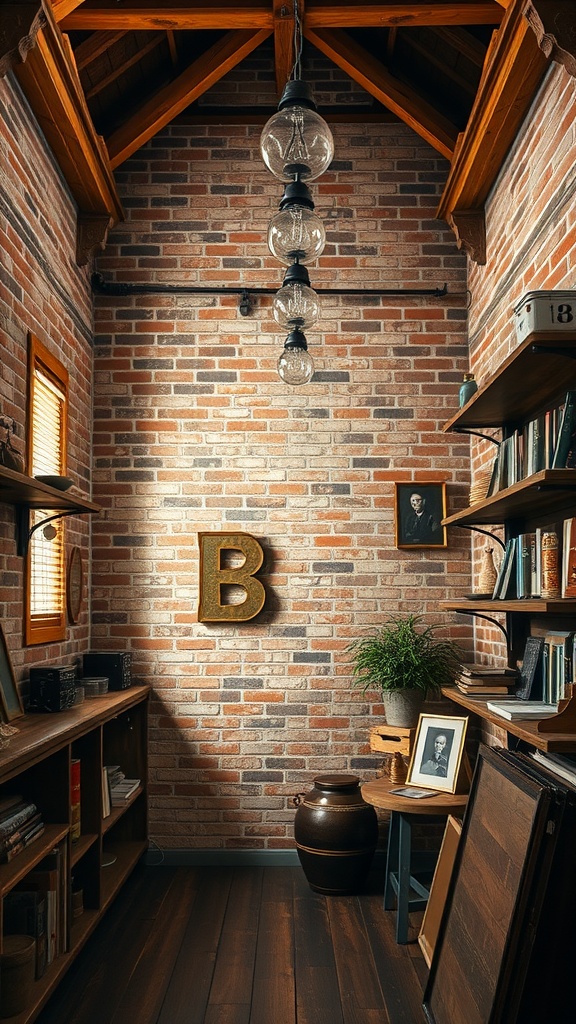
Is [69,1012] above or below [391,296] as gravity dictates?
below

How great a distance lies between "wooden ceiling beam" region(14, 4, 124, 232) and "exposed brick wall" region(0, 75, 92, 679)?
6 centimetres

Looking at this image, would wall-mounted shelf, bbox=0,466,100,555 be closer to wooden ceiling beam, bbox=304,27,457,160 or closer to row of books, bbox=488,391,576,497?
row of books, bbox=488,391,576,497

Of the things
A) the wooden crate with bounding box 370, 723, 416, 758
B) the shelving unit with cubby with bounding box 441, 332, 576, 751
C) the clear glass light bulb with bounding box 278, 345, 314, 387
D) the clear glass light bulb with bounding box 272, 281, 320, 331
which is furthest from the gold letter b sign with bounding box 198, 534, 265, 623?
the clear glass light bulb with bounding box 272, 281, 320, 331

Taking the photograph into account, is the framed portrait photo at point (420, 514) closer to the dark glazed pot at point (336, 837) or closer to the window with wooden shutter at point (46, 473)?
the dark glazed pot at point (336, 837)

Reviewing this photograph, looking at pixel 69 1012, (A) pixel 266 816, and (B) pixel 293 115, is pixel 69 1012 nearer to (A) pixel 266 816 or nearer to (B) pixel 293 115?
(A) pixel 266 816

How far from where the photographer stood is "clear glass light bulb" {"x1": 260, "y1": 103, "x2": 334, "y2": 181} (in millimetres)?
2359

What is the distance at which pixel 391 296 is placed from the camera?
4598 millimetres

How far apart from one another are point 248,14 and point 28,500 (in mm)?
2145

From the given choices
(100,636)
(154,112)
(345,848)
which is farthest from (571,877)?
(154,112)

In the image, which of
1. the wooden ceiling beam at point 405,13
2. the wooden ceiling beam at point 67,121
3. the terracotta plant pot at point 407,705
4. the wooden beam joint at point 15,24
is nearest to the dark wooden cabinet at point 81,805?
the terracotta plant pot at point 407,705

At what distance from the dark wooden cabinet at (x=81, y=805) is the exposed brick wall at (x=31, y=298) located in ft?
1.19

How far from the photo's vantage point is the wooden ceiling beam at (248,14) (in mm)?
3439

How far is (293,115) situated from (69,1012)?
275 centimetres

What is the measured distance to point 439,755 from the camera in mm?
3652
